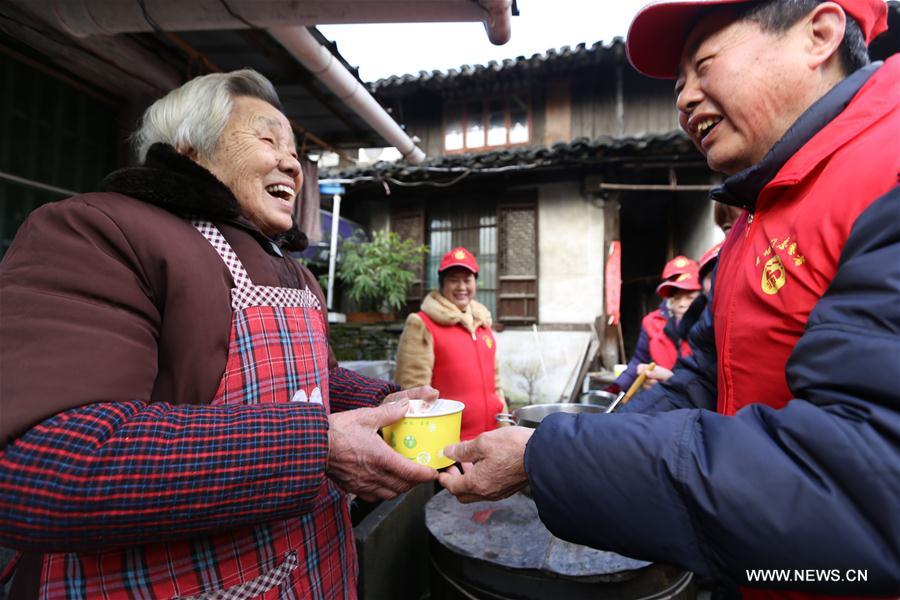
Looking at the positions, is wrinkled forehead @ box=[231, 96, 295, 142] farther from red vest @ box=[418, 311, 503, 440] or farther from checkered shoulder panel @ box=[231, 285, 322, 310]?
red vest @ box=[418, 311, 503, 440]

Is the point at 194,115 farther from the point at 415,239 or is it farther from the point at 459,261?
the point at 415,239

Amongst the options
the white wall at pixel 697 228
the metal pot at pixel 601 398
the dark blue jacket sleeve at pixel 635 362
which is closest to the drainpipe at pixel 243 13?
the metal pot at pixel 601 398

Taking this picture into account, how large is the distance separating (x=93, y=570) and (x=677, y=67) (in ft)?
8.33

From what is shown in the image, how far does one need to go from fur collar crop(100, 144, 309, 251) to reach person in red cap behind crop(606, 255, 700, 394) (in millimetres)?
4362

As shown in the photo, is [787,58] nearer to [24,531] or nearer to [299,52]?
[24,531]

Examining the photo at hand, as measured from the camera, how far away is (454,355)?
15.3 ft

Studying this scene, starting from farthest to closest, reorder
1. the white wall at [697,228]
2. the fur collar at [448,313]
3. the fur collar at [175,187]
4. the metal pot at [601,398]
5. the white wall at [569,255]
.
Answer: the white wall at [569,255] < the white wall at [697,228] < the fur collar at [448,313] < the metal pot at [601,398] < the fur collar at [175,187]

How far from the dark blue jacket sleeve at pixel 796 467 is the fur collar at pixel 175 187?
1.29 metres

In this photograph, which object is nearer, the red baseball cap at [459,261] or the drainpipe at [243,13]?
the drainpipe at [243,13]

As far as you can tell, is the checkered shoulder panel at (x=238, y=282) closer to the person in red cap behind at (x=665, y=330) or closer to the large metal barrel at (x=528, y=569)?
the large metal barrel at (x=528, y=569)

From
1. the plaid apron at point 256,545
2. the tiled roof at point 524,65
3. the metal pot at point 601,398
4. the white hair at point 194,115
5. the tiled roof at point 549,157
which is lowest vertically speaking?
the metal pot at point 601,398

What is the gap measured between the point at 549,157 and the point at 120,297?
27.5ft

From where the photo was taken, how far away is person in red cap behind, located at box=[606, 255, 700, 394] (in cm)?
474

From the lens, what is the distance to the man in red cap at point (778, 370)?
0.82m
